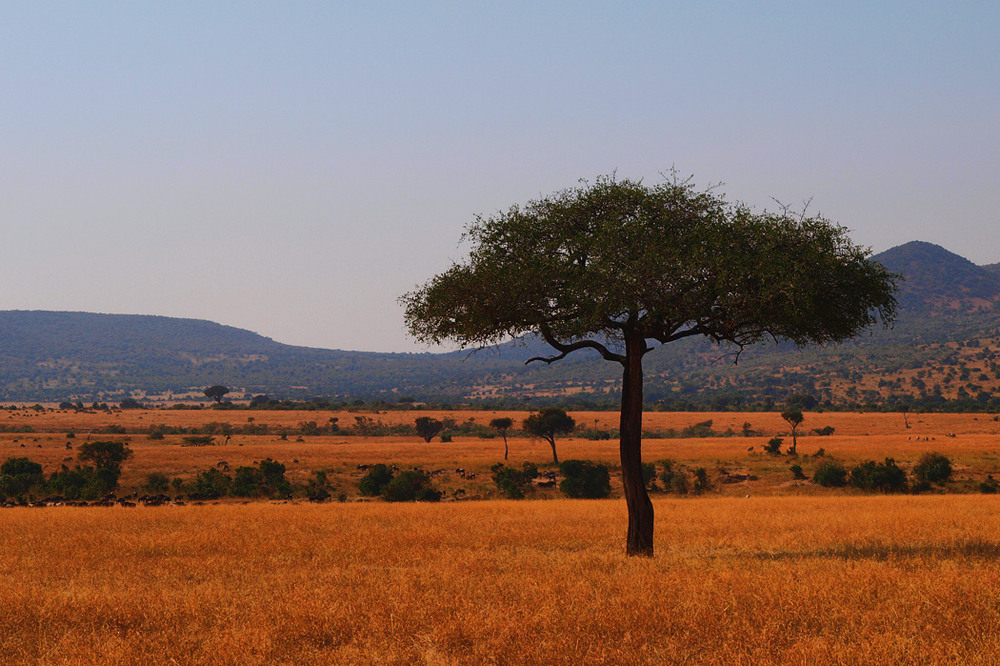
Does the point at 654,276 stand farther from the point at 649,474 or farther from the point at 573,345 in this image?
the point at 649,474

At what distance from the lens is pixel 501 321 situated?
20.7 metres

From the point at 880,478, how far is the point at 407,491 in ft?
102

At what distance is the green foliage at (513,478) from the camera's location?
5675 cm

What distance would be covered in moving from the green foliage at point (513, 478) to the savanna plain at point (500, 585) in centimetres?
2001

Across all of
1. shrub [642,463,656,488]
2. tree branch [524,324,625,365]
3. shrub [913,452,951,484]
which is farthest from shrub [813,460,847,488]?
tree branch [524,324,625,365]

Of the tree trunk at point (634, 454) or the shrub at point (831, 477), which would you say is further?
the shrub at point (831, 477)

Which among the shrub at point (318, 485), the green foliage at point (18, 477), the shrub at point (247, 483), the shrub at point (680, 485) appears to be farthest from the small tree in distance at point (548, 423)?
the green foliage at point (18, 477)

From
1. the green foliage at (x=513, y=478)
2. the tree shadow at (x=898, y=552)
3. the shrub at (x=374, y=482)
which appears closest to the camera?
the tree shadow at (x=898, y=552)

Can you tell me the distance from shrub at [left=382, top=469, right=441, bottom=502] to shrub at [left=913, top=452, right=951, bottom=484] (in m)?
32.6

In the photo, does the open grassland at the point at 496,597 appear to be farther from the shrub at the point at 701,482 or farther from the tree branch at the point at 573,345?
the shrub at the point at 701,482

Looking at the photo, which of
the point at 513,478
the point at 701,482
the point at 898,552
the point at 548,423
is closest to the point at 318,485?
the point at 513,478

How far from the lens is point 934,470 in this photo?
56.8 metres

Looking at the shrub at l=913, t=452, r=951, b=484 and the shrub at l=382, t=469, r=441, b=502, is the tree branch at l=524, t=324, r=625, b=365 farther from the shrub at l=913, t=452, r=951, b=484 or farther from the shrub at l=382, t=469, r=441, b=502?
the shrub at l=913, t=452, r=951, b=484

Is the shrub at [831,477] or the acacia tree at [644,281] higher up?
the acacia tree at [644,281]
